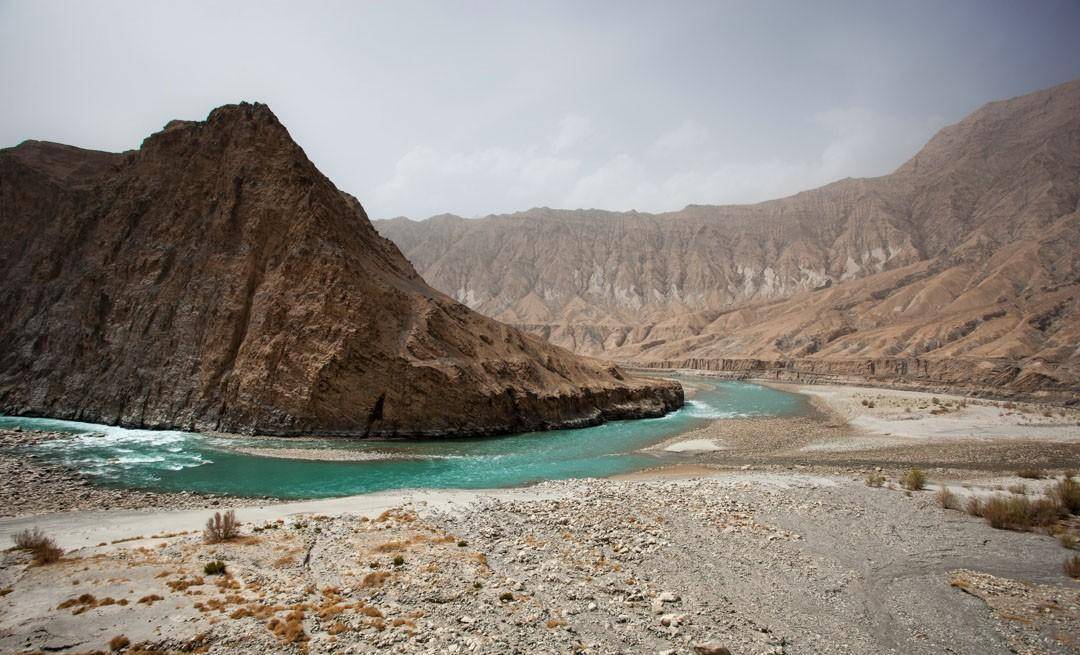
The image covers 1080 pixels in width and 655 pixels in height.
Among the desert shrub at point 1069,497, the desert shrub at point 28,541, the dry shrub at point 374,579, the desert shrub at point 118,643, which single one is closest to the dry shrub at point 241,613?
the desert shrub at point 118,643

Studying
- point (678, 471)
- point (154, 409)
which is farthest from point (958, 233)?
point (154, 409)

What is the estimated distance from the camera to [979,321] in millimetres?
75062

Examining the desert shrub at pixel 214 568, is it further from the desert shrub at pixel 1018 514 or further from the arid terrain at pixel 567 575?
the desert shrub at pixel 1018 514

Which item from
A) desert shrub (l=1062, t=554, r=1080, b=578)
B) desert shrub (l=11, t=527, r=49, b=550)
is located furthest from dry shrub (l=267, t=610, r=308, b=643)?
desert shrub (l=1062, t=554, r=1080, b=578)

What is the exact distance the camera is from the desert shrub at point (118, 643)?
782cm

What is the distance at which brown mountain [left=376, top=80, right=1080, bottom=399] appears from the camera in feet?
242

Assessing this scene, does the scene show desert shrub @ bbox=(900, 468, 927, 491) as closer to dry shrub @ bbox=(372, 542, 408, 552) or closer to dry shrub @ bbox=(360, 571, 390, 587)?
dry shrub @ bbox=(372, 542, 408, 552)

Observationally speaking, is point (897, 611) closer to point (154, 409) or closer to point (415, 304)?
point (415, 304)

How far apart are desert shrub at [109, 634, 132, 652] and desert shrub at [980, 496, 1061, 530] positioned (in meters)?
20.7

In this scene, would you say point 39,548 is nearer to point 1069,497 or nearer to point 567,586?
point 567,586

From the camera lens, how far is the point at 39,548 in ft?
38.2

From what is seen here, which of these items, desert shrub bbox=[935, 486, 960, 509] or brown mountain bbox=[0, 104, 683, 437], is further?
brown mountain bbox=[0, 104, 683, 437]

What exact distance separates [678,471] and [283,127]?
37837mm

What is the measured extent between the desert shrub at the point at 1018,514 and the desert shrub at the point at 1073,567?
118 inches
